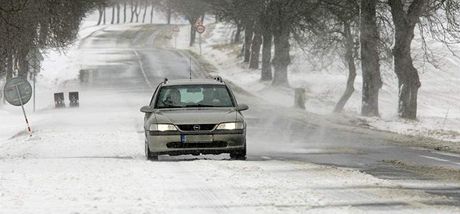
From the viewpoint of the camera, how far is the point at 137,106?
95.7 ft

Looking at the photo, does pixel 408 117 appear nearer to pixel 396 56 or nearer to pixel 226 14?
pixel 396 56

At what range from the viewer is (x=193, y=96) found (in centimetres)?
1258

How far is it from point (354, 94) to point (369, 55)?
54.2 ft

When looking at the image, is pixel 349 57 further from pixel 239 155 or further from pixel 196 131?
pixel 196 131

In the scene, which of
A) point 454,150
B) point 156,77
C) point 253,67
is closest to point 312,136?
point 454,150

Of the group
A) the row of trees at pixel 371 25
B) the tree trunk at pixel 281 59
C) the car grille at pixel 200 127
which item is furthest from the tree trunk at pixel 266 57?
the car grille at pixel 200 127

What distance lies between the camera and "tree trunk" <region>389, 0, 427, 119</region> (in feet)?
78.7

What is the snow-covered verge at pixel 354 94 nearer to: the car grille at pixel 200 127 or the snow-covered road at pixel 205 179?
the snow-covered road at pixel 205 179

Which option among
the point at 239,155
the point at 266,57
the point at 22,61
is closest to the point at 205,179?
the point at 239,155

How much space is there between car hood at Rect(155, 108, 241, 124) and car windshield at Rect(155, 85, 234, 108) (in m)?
0.46

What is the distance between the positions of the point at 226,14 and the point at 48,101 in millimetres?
12204

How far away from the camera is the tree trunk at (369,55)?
25.8 meters

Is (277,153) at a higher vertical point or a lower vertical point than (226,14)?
lower

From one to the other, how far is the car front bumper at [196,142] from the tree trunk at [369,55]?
50.3 ft
